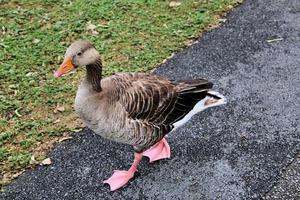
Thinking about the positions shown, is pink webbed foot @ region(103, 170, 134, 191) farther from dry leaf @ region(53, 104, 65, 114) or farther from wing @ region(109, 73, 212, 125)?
dry leaf @ region(53, 104, 65, 114)

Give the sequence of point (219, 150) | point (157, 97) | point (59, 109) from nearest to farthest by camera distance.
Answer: point (157, 97)
point (219, 150)
point (59, 109)

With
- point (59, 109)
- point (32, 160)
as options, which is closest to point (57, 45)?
point (59, 109)

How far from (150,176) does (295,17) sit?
3.66 meters

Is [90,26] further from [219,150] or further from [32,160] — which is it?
[219,150]

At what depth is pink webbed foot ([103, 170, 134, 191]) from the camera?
13.7 feet

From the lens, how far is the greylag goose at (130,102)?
3824mm

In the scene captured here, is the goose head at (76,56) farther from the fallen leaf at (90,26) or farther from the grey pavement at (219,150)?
the fallen leaf at (90,26)

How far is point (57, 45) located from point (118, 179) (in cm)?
259

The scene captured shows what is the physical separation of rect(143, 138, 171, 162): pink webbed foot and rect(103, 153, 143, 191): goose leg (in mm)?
259

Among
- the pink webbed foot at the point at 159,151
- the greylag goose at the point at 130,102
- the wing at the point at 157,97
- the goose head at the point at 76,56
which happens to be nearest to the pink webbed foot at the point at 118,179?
the greylag goose at the point at 130,102

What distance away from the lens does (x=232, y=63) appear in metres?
A: 5.78

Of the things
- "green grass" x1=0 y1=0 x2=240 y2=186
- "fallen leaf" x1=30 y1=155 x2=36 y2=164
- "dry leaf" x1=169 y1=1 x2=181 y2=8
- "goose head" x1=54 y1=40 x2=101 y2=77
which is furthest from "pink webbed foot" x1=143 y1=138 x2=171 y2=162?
"dry leaf" x1=169 y1=1 x2=181 y2=8

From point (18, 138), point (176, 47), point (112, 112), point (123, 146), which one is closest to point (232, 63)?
point (176, 47)

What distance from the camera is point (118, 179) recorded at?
421cm
